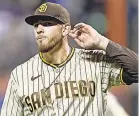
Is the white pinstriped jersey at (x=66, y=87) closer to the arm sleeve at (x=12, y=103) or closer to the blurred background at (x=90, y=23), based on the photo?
the arm sleeve at (x=12, y=103)

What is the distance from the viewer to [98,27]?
1229mm

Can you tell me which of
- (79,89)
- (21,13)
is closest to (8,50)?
(21,13)

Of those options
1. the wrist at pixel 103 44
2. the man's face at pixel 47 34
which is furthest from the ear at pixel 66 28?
the wrist at pixel 103 44

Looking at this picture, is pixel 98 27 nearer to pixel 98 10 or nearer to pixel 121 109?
pixel 98 10

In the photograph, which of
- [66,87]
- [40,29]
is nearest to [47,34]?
[40,29]

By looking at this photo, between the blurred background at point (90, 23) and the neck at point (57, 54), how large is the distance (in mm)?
163

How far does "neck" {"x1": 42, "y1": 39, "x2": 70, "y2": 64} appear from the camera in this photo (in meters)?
1.06

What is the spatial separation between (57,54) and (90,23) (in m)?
0.22

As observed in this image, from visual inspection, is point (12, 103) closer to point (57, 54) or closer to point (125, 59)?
point (57, 54)

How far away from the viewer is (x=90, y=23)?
1.23 metres

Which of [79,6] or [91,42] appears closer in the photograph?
[91,42]

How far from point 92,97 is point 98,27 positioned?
0.98 feet

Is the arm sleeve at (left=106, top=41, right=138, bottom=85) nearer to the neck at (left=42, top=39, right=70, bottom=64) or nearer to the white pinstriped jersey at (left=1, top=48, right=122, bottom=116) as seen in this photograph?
the white pinstriped jersey at (left=1, top=48, right=122, bottom=116)

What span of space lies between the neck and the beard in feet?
0.04
